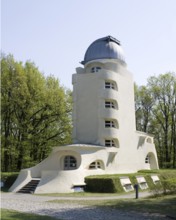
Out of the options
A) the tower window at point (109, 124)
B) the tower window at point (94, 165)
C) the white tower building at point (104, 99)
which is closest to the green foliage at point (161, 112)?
the white tower building at point (104, 99)

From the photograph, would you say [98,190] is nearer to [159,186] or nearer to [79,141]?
[159,186]

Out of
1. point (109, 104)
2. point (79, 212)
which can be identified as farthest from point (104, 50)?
point (79, 212)

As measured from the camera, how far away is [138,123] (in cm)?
4775

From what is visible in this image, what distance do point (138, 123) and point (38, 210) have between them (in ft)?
119

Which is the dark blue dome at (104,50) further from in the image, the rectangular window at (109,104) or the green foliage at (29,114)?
the green foliage at (29,114)

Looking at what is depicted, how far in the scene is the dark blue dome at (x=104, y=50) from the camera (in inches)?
1243

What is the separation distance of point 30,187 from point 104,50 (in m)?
17.4

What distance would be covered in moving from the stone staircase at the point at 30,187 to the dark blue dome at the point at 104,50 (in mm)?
15749

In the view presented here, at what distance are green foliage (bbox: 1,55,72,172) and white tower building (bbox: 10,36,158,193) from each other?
6079mm

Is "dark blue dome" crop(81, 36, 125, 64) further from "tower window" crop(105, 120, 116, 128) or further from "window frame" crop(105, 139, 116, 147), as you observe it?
"window frame" crop(105, 139, 116, 147)

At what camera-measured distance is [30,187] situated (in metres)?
22.1

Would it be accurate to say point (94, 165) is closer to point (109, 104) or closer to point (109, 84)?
point (109, 104)

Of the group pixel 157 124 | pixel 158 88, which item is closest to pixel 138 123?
pixel 157 124

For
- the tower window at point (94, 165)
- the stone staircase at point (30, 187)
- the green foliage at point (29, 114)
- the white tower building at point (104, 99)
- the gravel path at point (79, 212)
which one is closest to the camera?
the gravel path at point (79, 212)
